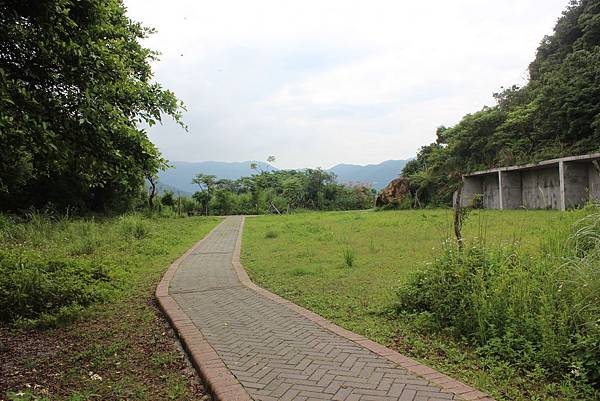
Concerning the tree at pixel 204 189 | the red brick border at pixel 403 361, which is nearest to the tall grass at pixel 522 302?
the red brick border at pixel 403 361

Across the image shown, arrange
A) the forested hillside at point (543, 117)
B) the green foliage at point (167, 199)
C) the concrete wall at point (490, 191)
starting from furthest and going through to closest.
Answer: the green foliage at point (167, 199) < the concrete wall at point (490, 191) < the forested hillside at point (543, 117)

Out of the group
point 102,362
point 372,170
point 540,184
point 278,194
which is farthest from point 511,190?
point 372,170

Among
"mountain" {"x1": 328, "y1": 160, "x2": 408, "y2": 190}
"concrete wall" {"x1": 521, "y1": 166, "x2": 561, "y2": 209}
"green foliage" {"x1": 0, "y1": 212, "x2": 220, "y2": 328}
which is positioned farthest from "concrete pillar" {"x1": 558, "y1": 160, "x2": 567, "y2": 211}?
"mountain" {"x1": 328, "y1": 160, "x2": 408, "y2": 190}

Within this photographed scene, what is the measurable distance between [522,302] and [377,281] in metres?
2.88

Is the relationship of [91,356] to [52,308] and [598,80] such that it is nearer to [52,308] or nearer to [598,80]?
[52,308]

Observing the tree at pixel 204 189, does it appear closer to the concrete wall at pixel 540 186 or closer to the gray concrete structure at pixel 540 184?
the gray concrete structure at pixel 540 184

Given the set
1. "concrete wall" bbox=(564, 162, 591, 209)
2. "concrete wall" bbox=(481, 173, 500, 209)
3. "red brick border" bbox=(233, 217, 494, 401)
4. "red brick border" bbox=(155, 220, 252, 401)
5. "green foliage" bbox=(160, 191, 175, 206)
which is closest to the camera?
"red brick border" bbox=(233, 217, 494, 401)

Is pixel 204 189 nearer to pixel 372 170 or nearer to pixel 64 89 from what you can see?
pixel 64 89

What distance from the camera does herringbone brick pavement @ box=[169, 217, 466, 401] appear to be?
305cm

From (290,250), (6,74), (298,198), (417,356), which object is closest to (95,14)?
(6,74)

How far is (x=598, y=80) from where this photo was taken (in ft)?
70.0

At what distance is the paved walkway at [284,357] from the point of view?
3.06 meters

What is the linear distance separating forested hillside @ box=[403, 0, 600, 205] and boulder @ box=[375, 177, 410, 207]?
0.71 m

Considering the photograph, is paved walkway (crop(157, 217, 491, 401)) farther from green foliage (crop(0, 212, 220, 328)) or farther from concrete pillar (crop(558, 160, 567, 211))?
concrete pillar (crop(558, 160, 567, 211))
